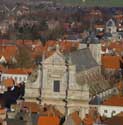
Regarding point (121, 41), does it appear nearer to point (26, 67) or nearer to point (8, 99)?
point (26, 67)

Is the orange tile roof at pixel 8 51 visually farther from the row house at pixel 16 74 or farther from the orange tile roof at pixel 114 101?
the orange tile roof at pixel 114 101

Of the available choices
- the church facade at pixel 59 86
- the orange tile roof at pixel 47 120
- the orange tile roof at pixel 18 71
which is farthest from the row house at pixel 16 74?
the orange tile roof at pixel 47 120

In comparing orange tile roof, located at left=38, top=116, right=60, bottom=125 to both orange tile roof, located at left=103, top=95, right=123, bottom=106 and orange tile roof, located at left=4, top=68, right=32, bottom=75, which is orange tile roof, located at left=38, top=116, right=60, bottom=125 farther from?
orange tile roof, located at left=4, top=68, right=32, bottom=75

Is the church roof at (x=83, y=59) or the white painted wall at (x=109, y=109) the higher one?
the church roof at (x=83, y=59)

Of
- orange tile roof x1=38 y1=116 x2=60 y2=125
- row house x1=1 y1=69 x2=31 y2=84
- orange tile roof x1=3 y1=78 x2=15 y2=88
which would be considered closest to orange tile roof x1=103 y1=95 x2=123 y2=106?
orange tile roof x1=38 y1=116 x2=60 y2=125

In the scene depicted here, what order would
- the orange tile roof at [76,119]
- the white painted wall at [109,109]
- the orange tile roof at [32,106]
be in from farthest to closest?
1. the white painted wall at [109,109]
2. the orange tile roof at [32,106]
3. the orange tile roof at [76,119]

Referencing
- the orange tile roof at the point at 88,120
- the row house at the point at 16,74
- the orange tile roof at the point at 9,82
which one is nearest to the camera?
the orange tile roof at the point at 88,120

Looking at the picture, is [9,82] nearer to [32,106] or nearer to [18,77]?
Result: [18,77]
